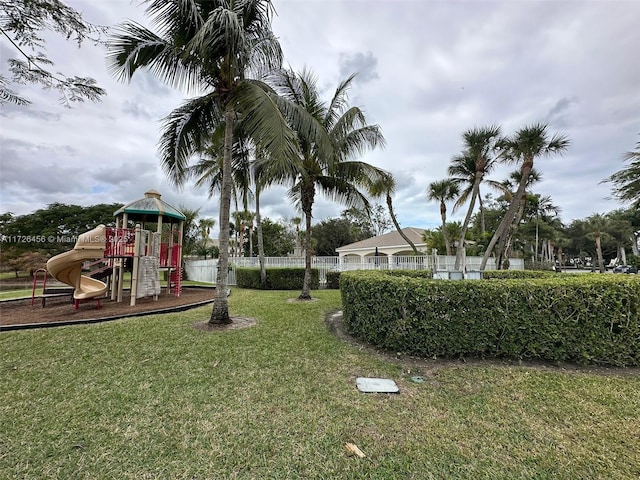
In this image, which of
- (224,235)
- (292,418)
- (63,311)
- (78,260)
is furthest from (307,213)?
(292,418)

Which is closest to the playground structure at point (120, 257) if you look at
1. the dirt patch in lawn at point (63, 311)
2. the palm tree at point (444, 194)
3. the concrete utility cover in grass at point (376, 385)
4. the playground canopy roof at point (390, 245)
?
the dirt patch in lawn at point (63, 311)

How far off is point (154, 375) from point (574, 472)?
170 inches

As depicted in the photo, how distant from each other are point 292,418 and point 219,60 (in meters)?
6.65

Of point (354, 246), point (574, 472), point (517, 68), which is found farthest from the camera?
point (354, 246)

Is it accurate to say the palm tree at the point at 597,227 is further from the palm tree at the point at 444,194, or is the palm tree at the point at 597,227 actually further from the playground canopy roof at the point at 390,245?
the palm tree at the point at 444,194

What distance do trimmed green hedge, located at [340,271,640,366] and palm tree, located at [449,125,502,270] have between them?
11.8 m

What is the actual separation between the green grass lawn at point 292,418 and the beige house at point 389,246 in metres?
17.8

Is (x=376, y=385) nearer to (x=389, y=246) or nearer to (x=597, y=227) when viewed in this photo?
(x=389, y=246)

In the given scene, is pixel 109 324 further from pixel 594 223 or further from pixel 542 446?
pixel 594 223

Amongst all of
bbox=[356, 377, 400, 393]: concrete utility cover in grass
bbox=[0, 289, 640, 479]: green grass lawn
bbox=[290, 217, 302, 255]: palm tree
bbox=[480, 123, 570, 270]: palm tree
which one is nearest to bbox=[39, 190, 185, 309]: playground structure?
bbox=[0, 289, 640, 479]: green grass lawn

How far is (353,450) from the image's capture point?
7.35 feet

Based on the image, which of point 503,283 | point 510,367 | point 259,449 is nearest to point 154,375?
point 259,449

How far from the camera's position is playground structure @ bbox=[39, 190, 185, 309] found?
7977mm

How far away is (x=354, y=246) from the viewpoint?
91.3 ft
